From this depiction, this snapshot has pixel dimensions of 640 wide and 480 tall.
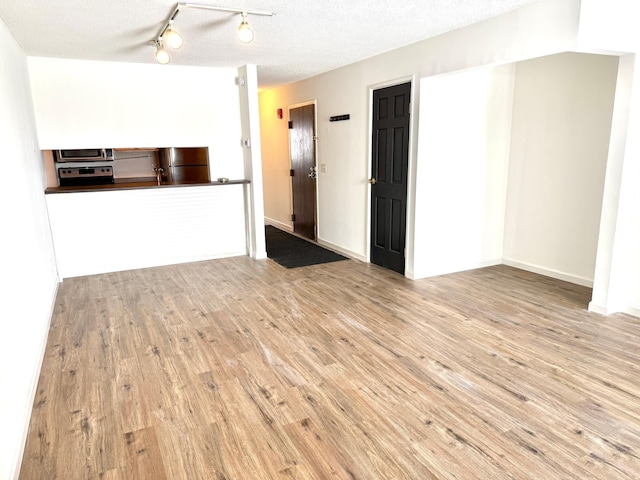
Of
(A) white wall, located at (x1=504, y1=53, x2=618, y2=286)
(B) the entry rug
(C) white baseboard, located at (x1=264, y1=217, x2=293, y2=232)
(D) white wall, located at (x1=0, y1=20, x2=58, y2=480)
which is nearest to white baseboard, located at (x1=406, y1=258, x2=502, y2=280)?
(A) white wall, located at (x1=504, y1=53, x2=618, y2=286)

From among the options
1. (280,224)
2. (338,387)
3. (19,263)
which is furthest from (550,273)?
(19,263)

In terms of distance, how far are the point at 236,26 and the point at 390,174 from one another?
2.26 m

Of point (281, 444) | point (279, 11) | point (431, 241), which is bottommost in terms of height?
point (281, 444)

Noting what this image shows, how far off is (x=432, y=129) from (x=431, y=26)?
103 centimetres

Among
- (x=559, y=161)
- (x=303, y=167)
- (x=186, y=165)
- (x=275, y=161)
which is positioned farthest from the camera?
(x=275, y=161)

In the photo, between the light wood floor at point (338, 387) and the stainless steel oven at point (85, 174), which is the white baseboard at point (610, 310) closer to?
the light wood floor at point (338, 387)

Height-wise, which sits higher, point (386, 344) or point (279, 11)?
point (279, 11)

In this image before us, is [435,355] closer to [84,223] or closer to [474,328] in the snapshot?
[474,328]

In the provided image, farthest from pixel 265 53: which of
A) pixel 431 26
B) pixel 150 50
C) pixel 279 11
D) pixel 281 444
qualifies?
pixel 281 444

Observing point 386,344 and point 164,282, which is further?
point 164,282

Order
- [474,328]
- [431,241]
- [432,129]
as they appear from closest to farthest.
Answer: [474,328], [432,129], [431,241]

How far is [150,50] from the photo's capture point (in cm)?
443

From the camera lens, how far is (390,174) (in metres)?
4.93

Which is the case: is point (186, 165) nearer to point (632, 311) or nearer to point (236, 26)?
point (236, 26)
